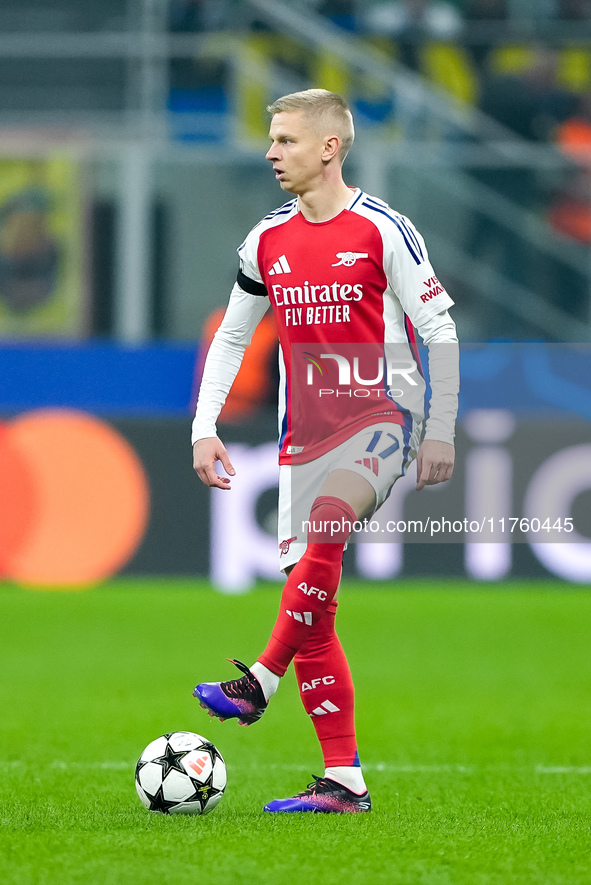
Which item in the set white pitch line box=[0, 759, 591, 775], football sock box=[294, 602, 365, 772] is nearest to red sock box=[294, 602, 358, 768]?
football sock box=[294, 602, 365, 772]

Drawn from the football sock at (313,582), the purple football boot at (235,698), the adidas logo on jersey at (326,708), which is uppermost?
the football sock at (313,582)

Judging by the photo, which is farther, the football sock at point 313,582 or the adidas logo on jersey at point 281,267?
the adidas logo on jersey at point 281,267

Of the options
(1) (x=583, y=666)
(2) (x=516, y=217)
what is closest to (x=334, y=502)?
(1) (x=583, y=666)

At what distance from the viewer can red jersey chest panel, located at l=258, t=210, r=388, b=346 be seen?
3.96m

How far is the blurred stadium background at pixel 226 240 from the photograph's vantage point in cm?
1061

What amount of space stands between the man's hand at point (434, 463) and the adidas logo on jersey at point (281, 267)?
643 mm

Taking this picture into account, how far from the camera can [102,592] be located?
34.7 ft

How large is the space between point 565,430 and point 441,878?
759cm

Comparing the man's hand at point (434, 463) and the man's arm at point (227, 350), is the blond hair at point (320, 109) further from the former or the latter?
the man's hand at point (434, 463)

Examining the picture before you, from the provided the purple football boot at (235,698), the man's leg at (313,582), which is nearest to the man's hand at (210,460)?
the man's leg at (313,582)

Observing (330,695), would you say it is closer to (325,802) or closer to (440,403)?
(325,802)

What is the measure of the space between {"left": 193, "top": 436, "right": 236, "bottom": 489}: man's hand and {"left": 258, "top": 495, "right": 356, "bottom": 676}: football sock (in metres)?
0.33

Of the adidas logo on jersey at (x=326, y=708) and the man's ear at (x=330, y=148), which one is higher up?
the man's ear at (x=330, y=148)

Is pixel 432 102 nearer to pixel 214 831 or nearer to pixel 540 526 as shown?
pixel 540 526
